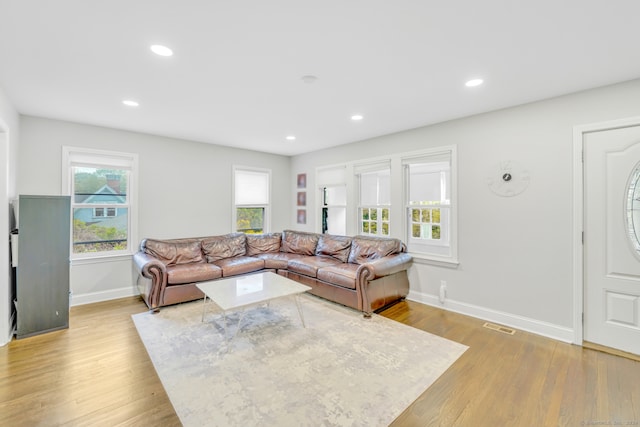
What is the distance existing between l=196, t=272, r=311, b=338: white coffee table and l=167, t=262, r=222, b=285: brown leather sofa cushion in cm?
64

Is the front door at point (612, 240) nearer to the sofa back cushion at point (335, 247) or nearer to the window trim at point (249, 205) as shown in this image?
the sofa back cushion at point (335, 247)

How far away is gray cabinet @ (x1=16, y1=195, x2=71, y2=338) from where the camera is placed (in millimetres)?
3023

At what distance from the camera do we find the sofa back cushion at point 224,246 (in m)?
4.81

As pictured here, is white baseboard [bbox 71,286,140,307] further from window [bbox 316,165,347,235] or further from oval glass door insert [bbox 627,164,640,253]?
oval glass door insert [bbox 627,164,640,253]

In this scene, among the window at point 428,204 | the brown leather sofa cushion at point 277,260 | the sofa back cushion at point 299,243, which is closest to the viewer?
the window at point 428,204

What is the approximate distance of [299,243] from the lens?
5.44 meters

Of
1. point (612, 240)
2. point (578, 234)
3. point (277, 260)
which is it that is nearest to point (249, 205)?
point (277, 260)

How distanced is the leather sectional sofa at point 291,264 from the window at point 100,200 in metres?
0.46

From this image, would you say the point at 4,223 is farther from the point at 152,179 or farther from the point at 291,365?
the point at 291,365

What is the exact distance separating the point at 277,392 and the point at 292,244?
3.49 m

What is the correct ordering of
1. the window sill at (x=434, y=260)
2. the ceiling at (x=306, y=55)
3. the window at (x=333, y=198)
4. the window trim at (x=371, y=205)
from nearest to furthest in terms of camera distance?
the ceiling at (x=306, y=55) < the window sill at (x=434, y=260) < the window trim at (x=371, y=205) < the window at (x=333, y=198)

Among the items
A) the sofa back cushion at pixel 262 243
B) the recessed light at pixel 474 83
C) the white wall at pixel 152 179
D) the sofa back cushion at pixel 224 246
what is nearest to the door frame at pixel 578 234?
the recessed light at pixel 474 83

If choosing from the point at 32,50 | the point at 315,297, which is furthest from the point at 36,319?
the point at 315,297

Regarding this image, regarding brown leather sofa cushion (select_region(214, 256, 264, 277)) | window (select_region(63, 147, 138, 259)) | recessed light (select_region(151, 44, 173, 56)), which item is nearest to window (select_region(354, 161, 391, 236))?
brown leather sofa cushion (select_region(214, 256, 264, 277))
